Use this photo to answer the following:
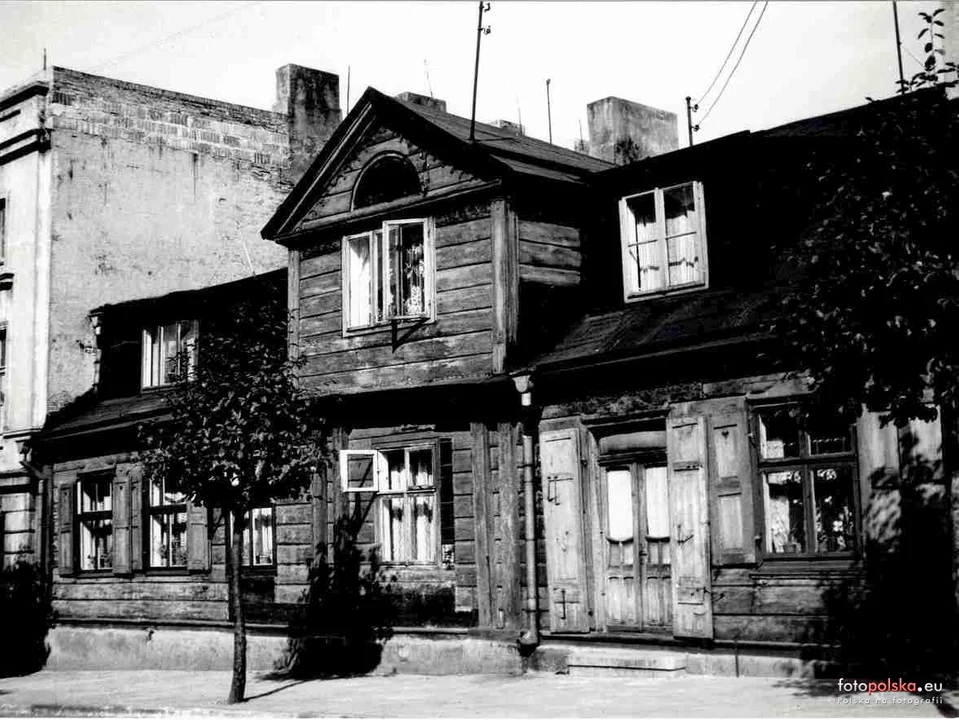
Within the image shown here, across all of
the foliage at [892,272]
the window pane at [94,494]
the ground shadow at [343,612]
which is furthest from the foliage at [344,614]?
the foliage at [892,272]

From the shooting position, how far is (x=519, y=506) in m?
16.6

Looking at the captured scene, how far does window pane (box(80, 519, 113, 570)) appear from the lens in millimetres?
23484

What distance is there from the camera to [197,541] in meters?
21.6

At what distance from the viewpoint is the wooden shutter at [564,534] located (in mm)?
15812

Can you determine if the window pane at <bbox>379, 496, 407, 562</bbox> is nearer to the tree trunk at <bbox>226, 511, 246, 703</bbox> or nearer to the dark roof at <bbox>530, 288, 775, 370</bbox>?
the tree trunk at <bbox>226, 511, 246, 703</bbox>

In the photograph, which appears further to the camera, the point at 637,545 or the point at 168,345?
the point at 168,345

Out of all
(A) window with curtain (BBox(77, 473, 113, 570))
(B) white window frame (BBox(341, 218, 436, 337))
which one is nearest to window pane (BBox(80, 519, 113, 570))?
(A) window with curtain (BBox(77, 473, 113, 570))

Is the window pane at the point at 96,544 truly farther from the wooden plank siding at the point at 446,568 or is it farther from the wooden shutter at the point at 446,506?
the wooden shutter at the point at 446,506

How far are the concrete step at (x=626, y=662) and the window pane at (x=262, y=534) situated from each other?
6390 mm

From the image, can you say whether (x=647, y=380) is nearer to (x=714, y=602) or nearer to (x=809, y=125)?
(x=714, y=602)

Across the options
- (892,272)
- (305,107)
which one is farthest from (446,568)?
(305,107)

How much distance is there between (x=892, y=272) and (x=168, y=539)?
15564 mm

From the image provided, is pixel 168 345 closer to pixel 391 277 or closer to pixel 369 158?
pixel 369 158

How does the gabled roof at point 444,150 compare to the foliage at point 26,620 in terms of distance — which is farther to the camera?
the foliage at point 26,620
